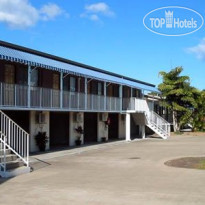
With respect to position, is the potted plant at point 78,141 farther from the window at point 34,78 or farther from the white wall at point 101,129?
the window at point 34,78

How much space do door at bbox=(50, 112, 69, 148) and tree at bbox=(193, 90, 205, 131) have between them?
60.3ft

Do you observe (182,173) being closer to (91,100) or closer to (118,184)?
(118,184)

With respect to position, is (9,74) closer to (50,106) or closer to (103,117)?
(50,106)

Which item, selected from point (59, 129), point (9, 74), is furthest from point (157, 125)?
point (9, 74)

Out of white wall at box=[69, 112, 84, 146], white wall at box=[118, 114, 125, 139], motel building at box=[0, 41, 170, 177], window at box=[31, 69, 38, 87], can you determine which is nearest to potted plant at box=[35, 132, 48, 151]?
motel building at box=[0, 41, 170, 177]

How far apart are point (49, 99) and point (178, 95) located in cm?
2186

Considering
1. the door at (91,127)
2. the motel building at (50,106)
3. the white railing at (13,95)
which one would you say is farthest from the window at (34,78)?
the door at (91,127)

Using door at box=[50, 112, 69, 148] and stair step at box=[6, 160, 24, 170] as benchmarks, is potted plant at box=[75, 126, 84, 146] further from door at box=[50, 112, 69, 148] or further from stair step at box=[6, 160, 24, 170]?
stair step at box=[6, 160, 24, 170]

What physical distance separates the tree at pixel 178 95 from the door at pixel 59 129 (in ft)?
52.0

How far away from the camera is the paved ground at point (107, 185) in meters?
9.02

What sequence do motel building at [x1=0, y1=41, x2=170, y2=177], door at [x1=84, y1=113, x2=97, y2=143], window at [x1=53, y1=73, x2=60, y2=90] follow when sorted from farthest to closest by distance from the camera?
door at [x1=84, y1=113, x2=97, y2=143] → window at [x1=53, y1=73, x2=60, y2=90] → motel building at [x1=0, y1=41, x2=170, y2=177]

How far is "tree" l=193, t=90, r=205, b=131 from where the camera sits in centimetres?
4069

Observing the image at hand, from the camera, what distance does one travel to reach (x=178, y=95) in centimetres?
3956

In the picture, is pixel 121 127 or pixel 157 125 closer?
pixel 157 125
